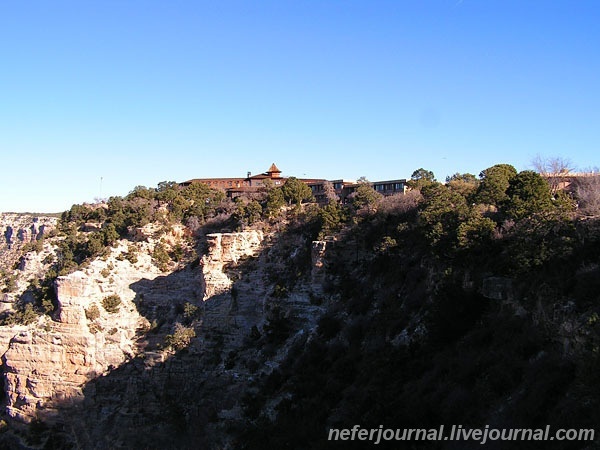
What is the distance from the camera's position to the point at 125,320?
34.8m

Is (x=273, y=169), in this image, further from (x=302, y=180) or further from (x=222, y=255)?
(x=222, y=255)

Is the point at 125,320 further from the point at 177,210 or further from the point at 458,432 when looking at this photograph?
the point at 458,432

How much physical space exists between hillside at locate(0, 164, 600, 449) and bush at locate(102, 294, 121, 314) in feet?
0.28

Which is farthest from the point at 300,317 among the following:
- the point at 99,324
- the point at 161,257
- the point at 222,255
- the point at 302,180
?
the point at 302,180

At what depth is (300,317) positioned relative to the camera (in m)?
31.2

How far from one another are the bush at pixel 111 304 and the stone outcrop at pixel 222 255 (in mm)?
5631

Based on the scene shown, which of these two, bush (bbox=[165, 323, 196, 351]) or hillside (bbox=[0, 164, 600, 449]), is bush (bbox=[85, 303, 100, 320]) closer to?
hillside (bbox=[0, 164, 600, 449])

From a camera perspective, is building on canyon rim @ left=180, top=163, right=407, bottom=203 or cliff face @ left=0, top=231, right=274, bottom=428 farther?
building on canyon rim @ left=180, top=163, right=407, bottom=203

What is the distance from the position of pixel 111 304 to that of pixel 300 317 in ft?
39.8

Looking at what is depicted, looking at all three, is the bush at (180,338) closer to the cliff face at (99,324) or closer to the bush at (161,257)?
the cliff face at (99,324)

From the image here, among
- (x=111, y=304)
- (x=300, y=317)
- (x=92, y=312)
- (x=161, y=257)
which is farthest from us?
(x=161, y=257)

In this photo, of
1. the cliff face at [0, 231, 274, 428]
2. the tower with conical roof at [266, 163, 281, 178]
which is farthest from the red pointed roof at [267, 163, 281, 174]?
the cliff face at [0, 231, 274, 428]

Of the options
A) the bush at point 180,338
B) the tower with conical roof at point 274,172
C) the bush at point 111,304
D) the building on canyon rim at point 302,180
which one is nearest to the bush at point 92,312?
the bush at point 111,304

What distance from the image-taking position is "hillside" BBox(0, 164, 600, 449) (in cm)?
1606
